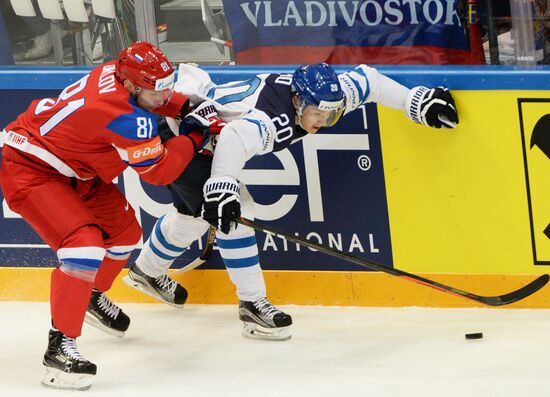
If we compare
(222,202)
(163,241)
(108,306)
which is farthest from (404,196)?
(108,306)

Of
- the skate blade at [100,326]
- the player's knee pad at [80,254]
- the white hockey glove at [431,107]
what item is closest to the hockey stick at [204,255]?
the skate blade at [100,326]

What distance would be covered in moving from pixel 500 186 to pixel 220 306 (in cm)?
126

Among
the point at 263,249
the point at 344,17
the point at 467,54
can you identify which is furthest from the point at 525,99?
the point at 263,249

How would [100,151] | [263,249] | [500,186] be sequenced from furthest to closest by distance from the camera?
[263,249] < [500,186] < [100,151]

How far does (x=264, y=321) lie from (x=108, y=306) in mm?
615

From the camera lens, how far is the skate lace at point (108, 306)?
509cm

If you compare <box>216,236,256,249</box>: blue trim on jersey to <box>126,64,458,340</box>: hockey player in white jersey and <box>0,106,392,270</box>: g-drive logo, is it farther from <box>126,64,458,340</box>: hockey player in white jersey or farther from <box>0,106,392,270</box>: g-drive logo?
<box>0,106,392,270</box>: g-drive logo

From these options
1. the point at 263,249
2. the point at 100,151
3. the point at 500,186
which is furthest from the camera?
the point at 263,249

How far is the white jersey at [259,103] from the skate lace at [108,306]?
73 cm

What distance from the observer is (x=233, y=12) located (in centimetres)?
530

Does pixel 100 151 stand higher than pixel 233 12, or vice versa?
pixel 233 12

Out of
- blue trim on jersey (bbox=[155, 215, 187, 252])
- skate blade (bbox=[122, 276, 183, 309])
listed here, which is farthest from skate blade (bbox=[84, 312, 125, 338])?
blue trim on jersey (bbox=[155, 215, 187, 252])

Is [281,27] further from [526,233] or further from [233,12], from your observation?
[526,233]

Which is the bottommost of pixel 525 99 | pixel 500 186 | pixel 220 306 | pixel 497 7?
pixel 220 306
